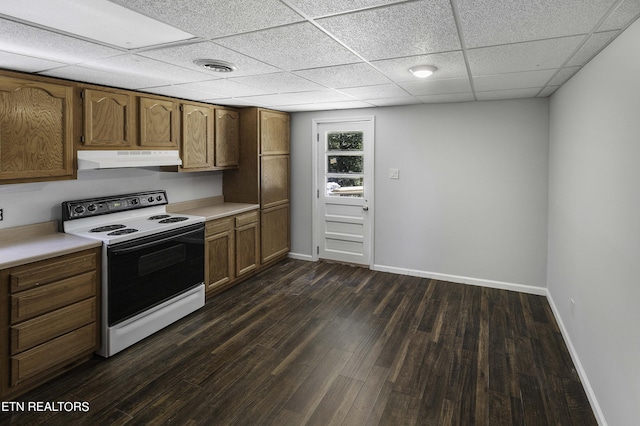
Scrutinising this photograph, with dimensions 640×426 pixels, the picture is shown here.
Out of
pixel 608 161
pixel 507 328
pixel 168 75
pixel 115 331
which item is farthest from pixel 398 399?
pixel 168 75

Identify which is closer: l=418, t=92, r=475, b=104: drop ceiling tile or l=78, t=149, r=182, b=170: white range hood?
l=78, t=149, r=182, b=170: white range hood

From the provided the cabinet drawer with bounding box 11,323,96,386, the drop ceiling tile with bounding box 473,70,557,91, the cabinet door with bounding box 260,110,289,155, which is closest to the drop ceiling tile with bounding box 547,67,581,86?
the drop ceiling tile with bounding box 473,70,557,91

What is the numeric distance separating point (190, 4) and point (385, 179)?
3620mm

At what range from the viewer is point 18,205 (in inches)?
116

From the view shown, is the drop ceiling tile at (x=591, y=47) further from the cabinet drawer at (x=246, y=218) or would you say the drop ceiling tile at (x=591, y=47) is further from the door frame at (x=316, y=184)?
the cabinet drawer at (x=246, y=218)

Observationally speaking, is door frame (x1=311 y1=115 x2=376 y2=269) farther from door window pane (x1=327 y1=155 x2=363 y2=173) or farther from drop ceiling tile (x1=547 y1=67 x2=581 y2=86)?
drop ceiling tile (x1=547 y1=67 x2=581 y2=86)

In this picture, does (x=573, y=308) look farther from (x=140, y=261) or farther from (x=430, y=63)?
(x=140, y=261)

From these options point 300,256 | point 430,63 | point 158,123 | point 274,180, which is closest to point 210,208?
point 274,180

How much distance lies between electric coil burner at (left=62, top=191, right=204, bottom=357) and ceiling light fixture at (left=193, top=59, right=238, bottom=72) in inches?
56.3

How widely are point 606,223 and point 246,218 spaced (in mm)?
3474

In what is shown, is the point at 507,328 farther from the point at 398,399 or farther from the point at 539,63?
the point at 539,63

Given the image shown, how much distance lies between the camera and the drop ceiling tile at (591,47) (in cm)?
202

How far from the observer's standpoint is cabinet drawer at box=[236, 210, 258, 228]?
4462 mm

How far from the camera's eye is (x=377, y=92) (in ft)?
12.3
